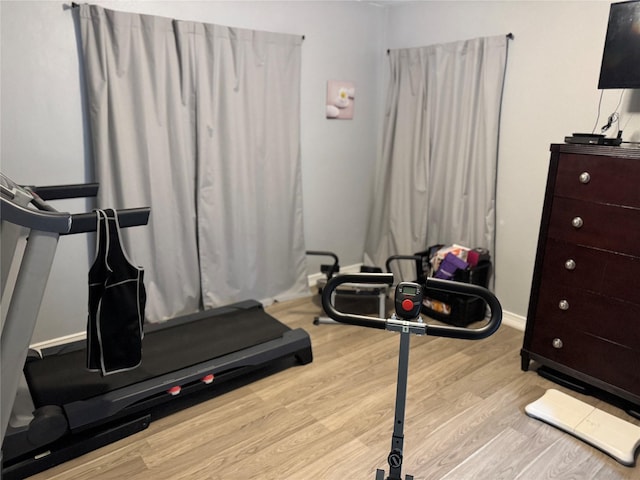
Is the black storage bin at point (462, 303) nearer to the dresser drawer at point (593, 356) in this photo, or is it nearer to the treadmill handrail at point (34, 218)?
the dresser drawer at point (593, 356)

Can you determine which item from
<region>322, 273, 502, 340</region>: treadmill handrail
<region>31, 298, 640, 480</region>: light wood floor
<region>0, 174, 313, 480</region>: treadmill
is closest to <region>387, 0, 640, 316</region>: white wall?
<region>31, 298, 640, 480</region>: light wood floor

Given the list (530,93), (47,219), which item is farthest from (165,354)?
(530,93)

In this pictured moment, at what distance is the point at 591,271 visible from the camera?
2309mm

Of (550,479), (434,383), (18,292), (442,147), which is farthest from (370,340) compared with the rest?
(18,292)

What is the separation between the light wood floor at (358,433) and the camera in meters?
1.91

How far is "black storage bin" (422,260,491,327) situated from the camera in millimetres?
3129

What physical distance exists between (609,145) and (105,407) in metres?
2.68

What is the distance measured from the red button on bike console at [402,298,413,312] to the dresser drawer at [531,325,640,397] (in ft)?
5.06

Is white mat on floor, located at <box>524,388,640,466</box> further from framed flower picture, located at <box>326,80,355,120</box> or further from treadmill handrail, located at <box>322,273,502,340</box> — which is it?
framed flower picture, located at <box>326,80,355,120</box>

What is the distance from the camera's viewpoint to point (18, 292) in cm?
143

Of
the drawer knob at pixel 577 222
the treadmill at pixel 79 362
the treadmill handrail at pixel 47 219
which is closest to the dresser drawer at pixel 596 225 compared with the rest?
the drawer knob at pixel 577 222

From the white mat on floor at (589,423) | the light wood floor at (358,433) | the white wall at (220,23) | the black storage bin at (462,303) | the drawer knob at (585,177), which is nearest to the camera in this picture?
the light wood floor at (358,433)

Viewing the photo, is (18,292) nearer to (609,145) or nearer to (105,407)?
(105,407)

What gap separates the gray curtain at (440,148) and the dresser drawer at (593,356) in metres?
0.95
